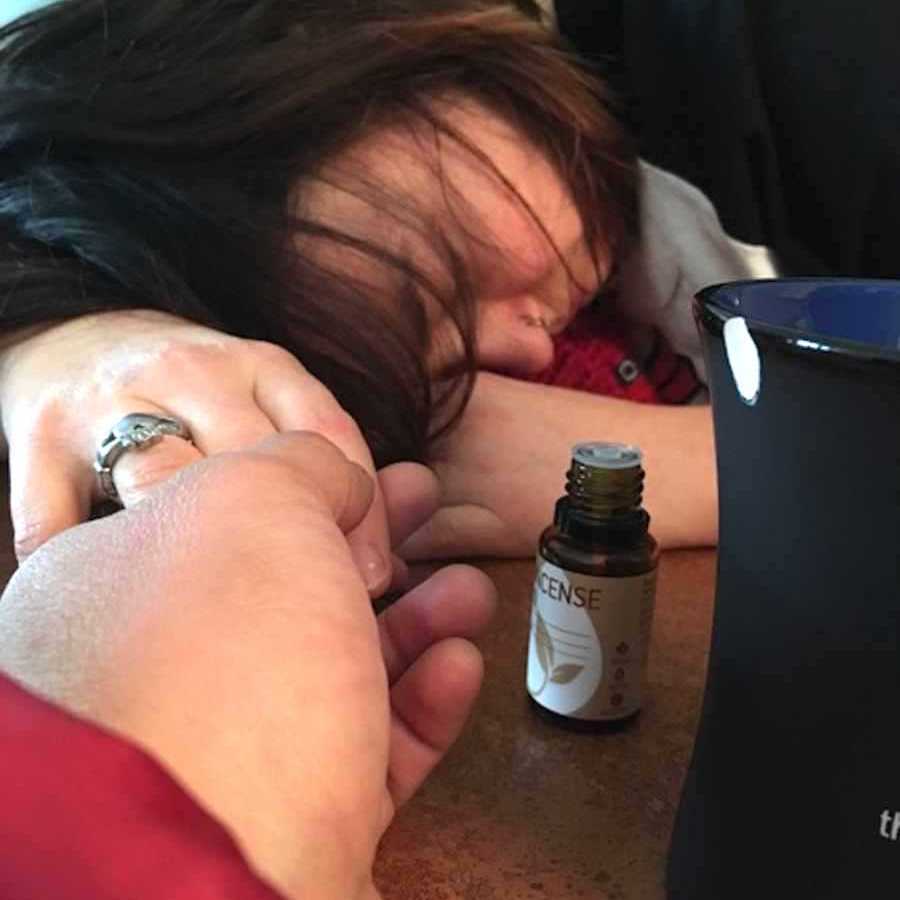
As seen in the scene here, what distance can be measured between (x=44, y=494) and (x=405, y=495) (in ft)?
0.47

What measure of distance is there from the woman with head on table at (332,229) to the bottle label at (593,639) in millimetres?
131

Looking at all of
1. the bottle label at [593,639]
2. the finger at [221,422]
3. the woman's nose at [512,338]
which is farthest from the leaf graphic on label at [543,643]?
the woman's nose at [512,338]

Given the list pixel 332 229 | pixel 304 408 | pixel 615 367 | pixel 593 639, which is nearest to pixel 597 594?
pixel 593 639

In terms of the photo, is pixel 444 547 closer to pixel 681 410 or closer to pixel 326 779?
pixel 681 410

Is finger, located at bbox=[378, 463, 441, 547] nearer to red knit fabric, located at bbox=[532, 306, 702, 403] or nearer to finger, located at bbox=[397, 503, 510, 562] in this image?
finger, located at bbox=[397, 503, 510, 562]

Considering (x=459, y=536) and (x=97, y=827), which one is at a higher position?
(x=97, y=827)

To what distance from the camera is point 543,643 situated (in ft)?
1.62

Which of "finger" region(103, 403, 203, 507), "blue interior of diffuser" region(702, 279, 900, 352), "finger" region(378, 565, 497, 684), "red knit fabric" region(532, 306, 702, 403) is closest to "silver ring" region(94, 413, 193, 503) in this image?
"finger" region(103, 403, 203, 507)

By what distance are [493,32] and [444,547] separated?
305 millimetres

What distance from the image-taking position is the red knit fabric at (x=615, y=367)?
83cm

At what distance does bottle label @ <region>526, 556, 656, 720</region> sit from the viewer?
48 cm

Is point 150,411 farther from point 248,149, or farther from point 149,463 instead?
point 248,149

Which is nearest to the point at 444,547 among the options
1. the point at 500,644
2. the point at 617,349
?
the point at 500,644

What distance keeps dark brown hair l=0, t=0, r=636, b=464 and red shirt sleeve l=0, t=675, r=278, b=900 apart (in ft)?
1.34
